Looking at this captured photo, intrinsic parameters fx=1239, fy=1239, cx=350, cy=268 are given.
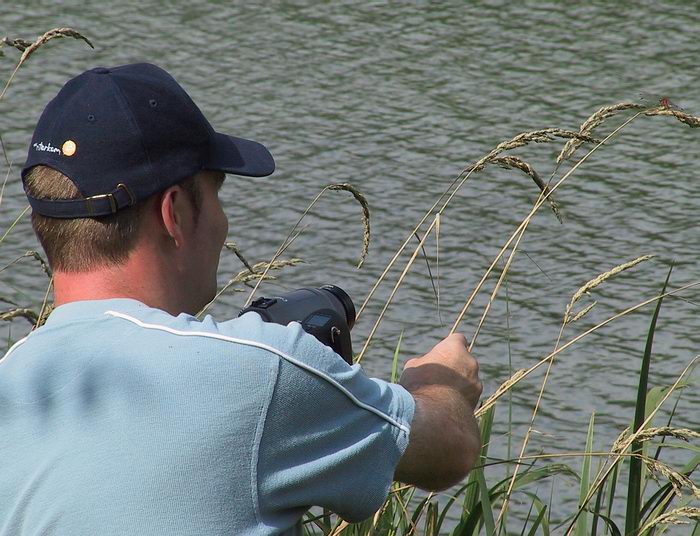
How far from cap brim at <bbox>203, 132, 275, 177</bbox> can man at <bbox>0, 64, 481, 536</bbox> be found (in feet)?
0.33

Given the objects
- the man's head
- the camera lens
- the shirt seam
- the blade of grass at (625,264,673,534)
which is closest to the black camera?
the camera lens

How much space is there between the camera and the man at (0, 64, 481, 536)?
1571 millimetres

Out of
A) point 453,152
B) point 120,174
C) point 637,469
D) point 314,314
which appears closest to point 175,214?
point 120,174

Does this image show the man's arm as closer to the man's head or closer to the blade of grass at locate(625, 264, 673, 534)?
the man's head

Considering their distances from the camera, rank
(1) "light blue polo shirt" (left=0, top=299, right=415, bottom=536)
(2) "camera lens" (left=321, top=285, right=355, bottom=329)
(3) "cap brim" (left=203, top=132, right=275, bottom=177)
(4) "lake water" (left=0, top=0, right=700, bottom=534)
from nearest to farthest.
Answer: (1) "light blue polo shirt" (left=0, top=299, right=415, bottom=536) → (3) "cap brim" (left=203, top=132, right=275, bottom=177) → (2) "camera lens" (left=321, top=285, right=355, bottom=329) → (4) "lake water" (left=0, top=0, right=700, bottom=534)

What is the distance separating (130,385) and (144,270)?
0.27m

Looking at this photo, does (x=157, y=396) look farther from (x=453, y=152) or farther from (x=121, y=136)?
(x=453, y=152)

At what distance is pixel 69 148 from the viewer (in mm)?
1831

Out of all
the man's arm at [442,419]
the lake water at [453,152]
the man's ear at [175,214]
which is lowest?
the lake water at [453,152]

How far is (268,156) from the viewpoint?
81.8 inches

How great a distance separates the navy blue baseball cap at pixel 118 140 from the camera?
1.80 meters

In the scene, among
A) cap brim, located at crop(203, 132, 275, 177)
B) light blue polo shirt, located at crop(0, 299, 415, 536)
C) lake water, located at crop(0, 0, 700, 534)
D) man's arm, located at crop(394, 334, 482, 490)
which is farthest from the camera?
lake water, located at crop(0, 0, 700, 534)

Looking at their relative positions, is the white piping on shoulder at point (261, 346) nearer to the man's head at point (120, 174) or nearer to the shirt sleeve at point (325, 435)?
the shirt sleeve at point (325, 435)

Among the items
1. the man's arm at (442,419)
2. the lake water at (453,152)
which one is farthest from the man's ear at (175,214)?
the lake water at (453,152)
